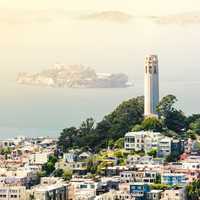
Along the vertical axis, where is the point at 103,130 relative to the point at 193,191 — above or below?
above

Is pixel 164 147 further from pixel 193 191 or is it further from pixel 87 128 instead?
pixel 193 191

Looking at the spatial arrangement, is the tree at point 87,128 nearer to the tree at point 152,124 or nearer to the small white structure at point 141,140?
the tree at point 152,124

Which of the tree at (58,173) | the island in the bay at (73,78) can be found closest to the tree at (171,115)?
the tree at (58,173)

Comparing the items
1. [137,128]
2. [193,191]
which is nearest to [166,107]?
[137,128]

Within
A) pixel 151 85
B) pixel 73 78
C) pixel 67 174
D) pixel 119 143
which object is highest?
pixel 73 78

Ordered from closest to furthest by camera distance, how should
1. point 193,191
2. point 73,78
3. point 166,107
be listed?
point 193,191 → point 166,107 → point 73,78

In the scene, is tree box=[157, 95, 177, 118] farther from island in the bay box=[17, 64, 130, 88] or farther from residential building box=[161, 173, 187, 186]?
island in the bay box=[17, 64, 130, 88]

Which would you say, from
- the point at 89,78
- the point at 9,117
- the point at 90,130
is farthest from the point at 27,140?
the point at 89,78

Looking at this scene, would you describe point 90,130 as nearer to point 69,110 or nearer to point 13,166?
point 13,166
